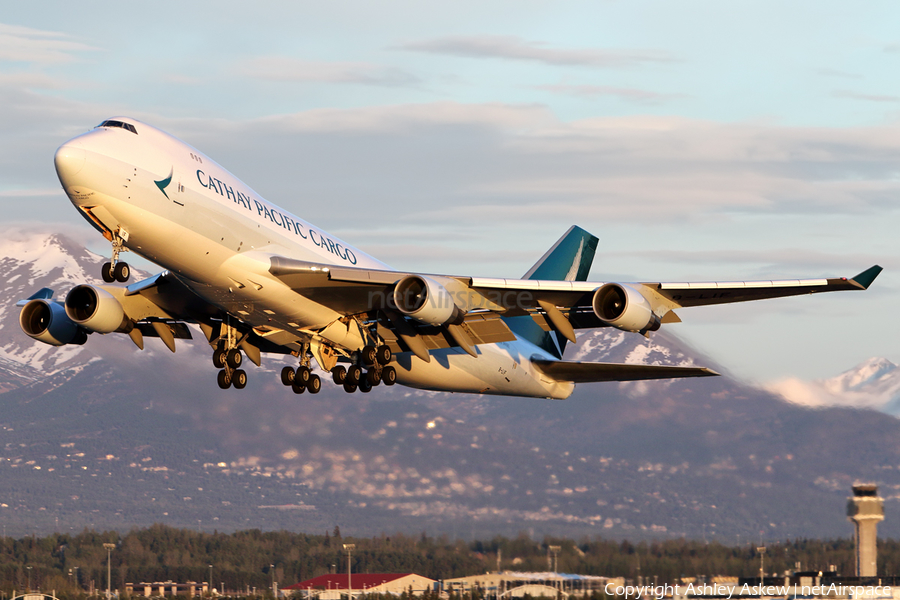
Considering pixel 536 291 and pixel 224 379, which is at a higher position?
pixel 536 291

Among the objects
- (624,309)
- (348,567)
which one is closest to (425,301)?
(624,309)

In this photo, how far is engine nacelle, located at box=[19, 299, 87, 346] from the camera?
33.3m

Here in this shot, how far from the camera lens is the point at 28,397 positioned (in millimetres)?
128500

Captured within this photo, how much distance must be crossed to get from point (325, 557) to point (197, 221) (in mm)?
36408

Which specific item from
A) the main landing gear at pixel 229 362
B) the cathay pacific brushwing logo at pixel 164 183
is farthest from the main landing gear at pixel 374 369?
the cathay pacific brushwing logo at pixel 164 183

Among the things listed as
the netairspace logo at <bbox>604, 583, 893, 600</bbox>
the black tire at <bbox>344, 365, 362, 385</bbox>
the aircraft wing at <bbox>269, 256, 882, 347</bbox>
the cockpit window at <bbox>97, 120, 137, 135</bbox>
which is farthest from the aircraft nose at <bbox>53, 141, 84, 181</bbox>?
the netairspace logo at <bbox>604, 583, 893, 600</bbox>

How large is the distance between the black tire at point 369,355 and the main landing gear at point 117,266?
309 inches

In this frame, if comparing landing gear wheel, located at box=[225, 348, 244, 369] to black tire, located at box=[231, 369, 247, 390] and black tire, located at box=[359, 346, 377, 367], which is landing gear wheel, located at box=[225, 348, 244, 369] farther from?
black tire, located at box=[359, 346, 377, 367]

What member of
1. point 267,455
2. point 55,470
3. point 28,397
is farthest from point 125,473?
point 267,455

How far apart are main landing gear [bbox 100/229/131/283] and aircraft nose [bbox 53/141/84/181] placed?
1.86 metres

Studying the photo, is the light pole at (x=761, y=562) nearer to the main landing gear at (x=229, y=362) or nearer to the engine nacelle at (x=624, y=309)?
the engine nacelle at (x=624, y=309)

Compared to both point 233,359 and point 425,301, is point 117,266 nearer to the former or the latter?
point 233,359

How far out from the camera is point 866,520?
50125 mm

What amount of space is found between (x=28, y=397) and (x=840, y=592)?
10424 centimetres
